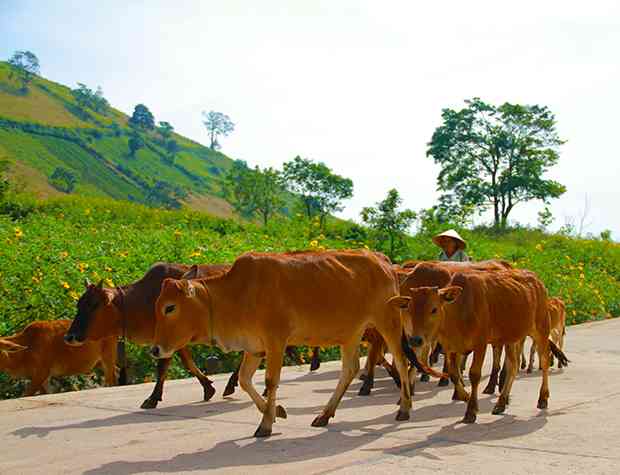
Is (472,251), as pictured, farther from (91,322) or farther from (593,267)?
(91,322)

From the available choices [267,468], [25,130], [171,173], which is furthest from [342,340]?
[171,173]

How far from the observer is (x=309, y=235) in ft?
74.1

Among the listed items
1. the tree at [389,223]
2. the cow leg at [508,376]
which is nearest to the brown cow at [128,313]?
the cow leg at [508,376]

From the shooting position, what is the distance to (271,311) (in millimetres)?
7352

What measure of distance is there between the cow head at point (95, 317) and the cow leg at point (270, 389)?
2.71 metres

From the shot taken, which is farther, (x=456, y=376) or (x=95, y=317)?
Result: (x=95, y=317)

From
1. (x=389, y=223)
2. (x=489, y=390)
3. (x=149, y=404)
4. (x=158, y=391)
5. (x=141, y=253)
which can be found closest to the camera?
(x=149, y=404)

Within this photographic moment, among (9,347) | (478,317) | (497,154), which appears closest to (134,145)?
(497,154)

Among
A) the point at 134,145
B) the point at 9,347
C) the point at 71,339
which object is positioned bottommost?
the point at 9,347

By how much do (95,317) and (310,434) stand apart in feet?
10.1

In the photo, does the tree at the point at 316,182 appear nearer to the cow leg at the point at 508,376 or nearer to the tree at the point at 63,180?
the tree at the point at 63,180

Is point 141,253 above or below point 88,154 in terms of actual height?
below

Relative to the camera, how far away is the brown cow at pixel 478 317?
26.2 ft

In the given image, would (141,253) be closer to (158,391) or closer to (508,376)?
(158,391)
